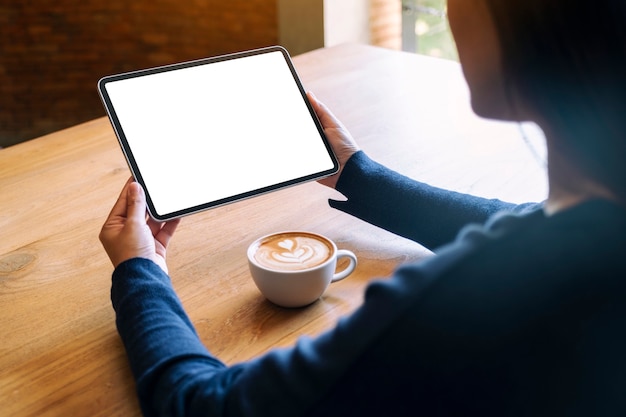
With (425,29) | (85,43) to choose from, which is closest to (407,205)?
(425,29)

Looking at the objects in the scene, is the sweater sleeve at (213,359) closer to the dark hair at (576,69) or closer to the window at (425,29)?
the dark hair at (576,69)

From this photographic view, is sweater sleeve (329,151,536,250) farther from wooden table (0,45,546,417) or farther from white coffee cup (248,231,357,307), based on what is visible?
white coffee cup (248,231,357,307)

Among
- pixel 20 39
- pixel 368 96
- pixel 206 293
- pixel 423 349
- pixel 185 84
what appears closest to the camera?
pixel 423 349

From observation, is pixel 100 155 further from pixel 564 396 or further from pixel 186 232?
pixel 564 396

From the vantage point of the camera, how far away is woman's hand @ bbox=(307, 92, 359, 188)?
1110 millimetres

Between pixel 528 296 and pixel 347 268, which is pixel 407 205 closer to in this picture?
pixel 347 268

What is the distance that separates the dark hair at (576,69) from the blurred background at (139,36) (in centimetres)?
242

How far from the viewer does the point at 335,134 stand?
1115mm

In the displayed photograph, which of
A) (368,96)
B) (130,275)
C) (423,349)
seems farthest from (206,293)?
(368,96)

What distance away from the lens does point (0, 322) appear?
896 millimetres

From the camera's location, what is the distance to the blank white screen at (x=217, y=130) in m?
0.99

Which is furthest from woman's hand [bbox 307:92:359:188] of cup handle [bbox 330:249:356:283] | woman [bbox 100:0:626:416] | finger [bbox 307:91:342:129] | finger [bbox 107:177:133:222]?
woman [bbox 100:0:626:416]

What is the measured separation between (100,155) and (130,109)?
38cm

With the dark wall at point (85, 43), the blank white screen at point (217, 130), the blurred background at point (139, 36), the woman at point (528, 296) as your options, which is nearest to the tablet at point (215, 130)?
the blank white screen at point (217, 130)
